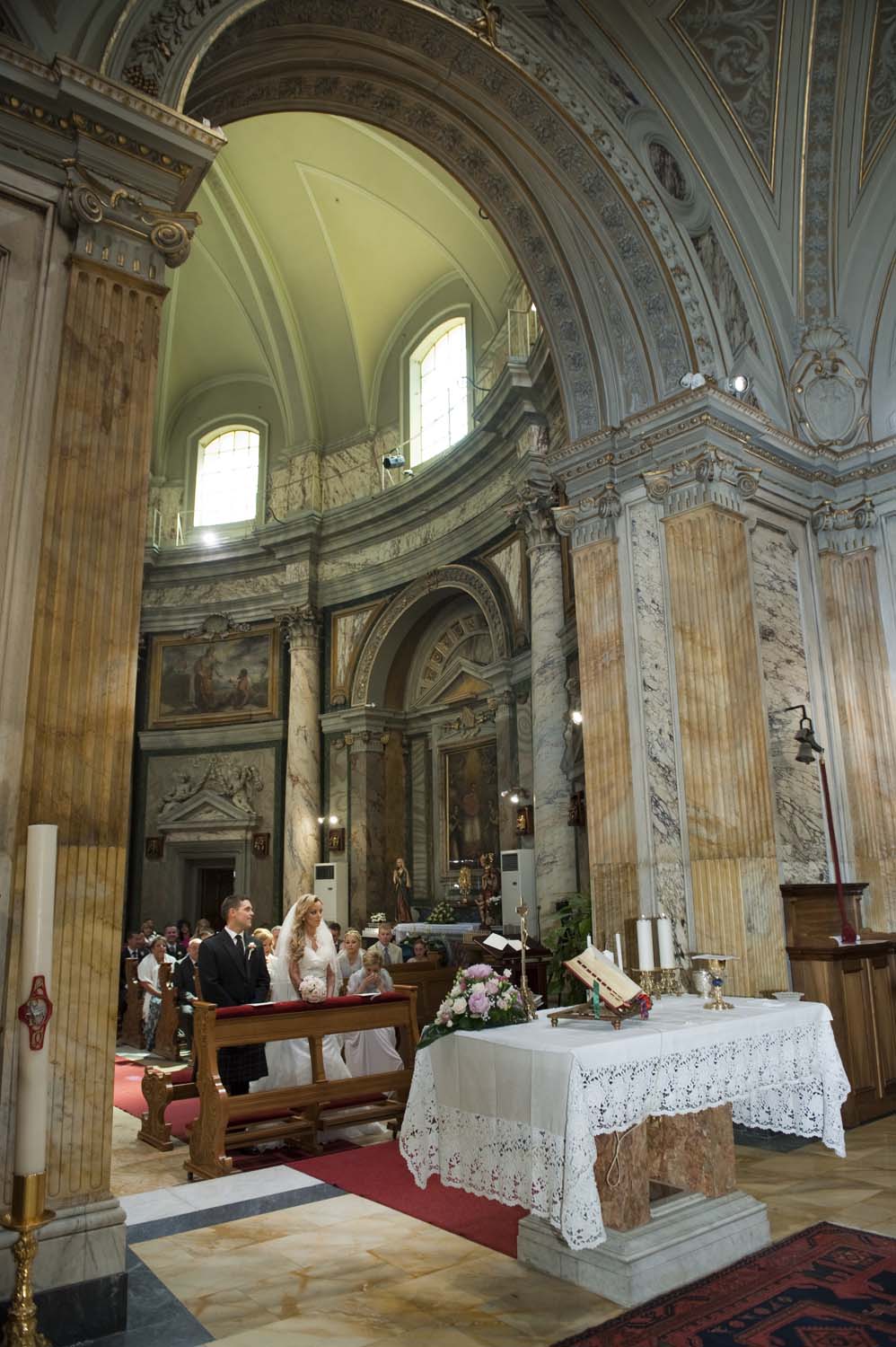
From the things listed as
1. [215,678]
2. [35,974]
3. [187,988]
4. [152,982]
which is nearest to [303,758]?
[215,678]

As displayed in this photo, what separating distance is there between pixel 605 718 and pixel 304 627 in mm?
10858

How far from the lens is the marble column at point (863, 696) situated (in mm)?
9047

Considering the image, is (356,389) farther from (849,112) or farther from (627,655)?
(627,655)

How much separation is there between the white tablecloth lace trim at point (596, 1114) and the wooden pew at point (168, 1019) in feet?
22.8

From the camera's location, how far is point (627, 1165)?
441cm

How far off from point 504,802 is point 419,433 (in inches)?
294

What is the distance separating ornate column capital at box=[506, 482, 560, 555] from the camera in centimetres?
1252

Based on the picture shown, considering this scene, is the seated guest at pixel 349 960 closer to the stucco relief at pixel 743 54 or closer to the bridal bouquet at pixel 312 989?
the bridal bouquet at pixel 312 989

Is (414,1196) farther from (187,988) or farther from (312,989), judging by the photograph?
(187,988)

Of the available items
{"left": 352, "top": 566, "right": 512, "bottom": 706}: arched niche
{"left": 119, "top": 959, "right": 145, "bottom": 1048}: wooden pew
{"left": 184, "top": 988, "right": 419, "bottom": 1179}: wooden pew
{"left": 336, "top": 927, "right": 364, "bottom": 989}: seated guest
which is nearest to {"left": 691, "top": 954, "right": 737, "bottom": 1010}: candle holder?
{"left": 184, "top": 988, "right": 419, "bottom": 1179}: wooden pew

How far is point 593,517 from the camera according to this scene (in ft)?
29.9

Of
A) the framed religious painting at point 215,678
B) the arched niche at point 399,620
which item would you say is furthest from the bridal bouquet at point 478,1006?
the framed religious painting at point 215,678

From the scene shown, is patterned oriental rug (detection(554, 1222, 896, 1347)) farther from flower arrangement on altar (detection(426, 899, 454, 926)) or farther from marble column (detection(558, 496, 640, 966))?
flower arrangement on altar (detection(426, 899, 454, 926))

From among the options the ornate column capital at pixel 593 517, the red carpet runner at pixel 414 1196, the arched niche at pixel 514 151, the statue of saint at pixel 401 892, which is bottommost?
the red carpet runner at pixel 414 1196
